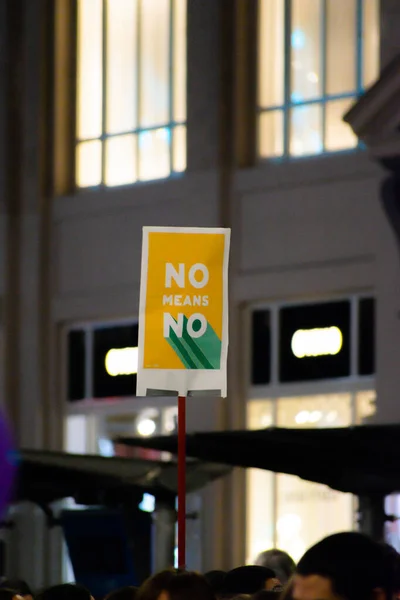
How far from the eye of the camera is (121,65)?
2062 cm

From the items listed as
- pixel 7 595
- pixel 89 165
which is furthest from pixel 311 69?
pixel 7 595

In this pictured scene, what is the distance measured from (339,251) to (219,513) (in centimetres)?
338

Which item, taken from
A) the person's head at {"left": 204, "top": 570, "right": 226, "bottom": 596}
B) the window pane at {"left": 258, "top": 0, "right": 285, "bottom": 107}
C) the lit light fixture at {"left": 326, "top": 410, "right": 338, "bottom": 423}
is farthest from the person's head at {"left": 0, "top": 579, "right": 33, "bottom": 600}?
the window pane at {"left": 258, "top": 0, "right": 285, "bottom": 107}

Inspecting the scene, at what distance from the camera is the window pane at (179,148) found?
19.8 metres

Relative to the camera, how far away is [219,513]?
18453 millimetres

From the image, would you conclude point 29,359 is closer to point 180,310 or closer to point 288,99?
point 288,99

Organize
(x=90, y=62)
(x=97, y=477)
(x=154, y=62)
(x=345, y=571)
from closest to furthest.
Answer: (x=345, y=571) → (x=97, y=477) → (x=154, y=62) → (x=90, y=62)

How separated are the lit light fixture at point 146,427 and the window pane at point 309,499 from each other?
183cm

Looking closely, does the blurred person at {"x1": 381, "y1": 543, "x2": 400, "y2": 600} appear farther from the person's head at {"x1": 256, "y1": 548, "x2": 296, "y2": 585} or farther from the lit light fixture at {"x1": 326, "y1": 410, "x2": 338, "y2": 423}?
the lit light fixture at {"x1": 326, "y1": 410, "x2": 338, "y2": 423}

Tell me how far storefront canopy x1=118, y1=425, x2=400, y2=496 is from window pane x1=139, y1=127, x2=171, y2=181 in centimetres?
741

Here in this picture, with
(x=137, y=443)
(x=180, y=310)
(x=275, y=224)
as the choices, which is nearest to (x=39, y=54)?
(x=275, y=224)

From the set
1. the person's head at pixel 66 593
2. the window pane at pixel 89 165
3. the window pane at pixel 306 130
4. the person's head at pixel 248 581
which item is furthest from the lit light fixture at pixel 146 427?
the person's head at pixel 66 593

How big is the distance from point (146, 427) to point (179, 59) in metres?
4.61

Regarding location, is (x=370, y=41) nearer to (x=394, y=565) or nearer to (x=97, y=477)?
(x=97, y=477)
